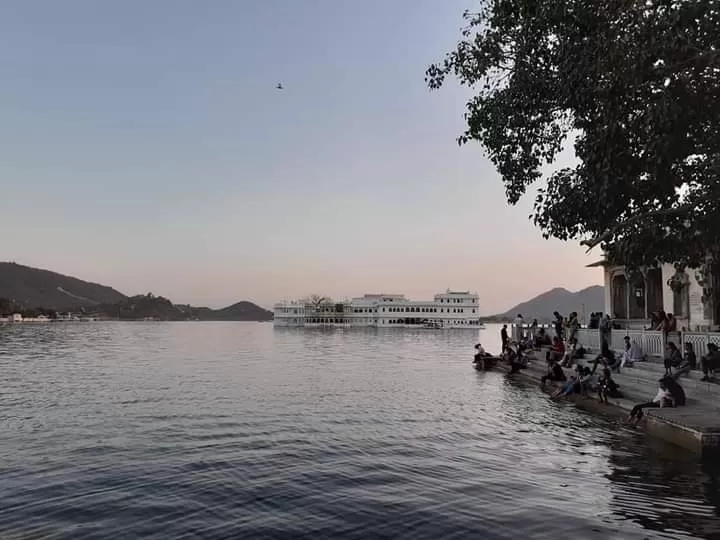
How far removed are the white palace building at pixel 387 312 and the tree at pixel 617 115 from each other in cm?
13170

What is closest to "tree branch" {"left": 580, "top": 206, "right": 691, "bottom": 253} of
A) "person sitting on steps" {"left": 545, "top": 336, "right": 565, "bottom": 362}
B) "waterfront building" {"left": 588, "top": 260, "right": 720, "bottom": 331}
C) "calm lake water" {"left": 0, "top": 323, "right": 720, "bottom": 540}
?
"calm lake water" {"left": 0, "top": 323, "right": 720, "bottom": 540}

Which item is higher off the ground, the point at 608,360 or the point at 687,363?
the point at 687,363

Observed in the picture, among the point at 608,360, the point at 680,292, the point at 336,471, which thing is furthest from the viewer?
the point at 680,292

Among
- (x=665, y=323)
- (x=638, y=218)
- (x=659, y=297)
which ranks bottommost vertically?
(x=665, y=323)

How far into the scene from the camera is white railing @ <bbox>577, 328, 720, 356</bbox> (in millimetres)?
16386

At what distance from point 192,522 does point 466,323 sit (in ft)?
465

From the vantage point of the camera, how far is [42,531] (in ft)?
25.7

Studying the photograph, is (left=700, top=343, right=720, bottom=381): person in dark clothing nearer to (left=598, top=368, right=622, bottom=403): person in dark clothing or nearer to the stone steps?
the stone steps

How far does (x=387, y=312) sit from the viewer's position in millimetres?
153750

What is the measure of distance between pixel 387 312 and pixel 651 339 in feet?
442

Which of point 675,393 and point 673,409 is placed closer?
point 673,409

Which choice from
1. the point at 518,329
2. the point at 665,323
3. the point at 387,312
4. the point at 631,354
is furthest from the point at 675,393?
the point at 387,312

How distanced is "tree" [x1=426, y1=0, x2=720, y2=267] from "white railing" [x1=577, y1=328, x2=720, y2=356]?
3.11m

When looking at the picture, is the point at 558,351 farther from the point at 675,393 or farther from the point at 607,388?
the point at 675,393
